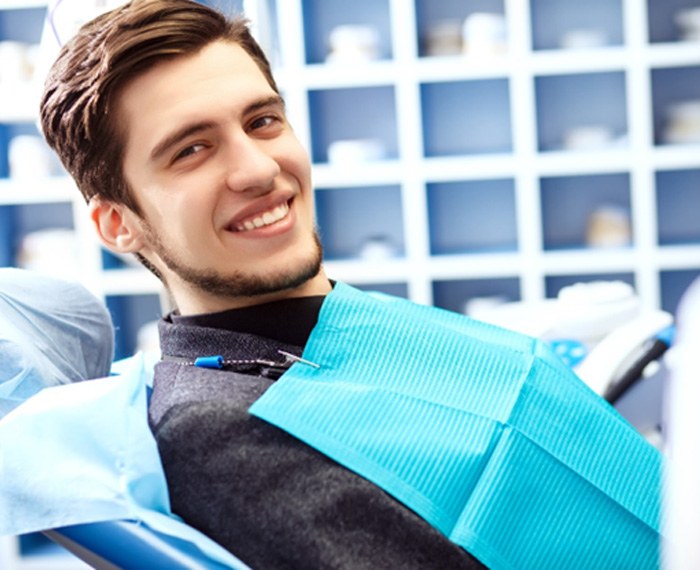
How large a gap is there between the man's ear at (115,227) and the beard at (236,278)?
0.11 feet

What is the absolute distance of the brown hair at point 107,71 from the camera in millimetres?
1106

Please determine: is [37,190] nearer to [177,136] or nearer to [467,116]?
[467,116]

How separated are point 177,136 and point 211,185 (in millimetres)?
63

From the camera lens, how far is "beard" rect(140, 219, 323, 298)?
112 centimetres

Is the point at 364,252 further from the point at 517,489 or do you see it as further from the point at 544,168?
the point at 517,489

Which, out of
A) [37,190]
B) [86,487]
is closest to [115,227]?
[86,487]

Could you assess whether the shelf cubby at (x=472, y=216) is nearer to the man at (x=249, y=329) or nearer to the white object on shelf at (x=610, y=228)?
the white object on shelf at (x=610, y=228)

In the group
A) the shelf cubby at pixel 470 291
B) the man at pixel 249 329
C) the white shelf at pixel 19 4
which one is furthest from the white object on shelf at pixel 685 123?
the man at pixel 249 329

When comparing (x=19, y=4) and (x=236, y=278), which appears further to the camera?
(x=19, y=4)

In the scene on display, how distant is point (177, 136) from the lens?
1.10 m

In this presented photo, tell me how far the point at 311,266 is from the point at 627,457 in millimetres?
396

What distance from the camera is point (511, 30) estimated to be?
310cm

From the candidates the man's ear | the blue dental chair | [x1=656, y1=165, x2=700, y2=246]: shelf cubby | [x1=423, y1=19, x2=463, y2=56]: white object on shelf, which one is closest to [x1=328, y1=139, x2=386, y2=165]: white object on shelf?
[x1=423, y1=19, x2=463, y2=56]: white object on shelf

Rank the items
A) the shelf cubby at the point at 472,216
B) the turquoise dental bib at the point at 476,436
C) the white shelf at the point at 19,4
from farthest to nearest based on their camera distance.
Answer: the shelf cubby at the point at 472,216 < the white shelf at the point at 19,4 < the turquoise dental bib at the point at 476,436
